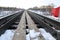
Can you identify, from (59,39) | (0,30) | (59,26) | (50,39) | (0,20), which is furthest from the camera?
(0,20)

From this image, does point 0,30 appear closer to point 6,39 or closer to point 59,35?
point 6,39

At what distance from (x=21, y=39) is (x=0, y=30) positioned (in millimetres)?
1647

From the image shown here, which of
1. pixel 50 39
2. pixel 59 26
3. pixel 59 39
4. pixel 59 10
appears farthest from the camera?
pixel 59 10

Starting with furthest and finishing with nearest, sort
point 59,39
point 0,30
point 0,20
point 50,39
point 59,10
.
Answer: point 59,10 → point 0,20 → point 0,30 → point 50,39 → point 59,39

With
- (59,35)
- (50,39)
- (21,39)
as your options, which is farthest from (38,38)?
(50,39)

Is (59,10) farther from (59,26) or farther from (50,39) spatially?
(50,39)

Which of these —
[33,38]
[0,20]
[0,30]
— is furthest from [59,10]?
[33,38]

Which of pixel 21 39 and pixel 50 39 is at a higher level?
pixel 21 39

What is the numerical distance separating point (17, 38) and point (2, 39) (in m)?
1.10

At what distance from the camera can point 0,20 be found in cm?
622

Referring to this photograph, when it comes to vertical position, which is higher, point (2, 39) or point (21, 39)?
point (21, 39)

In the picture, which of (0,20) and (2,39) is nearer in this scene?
(2,39)

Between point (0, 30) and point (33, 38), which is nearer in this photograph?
point (33, 38)

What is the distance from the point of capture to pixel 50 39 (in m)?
3.98
